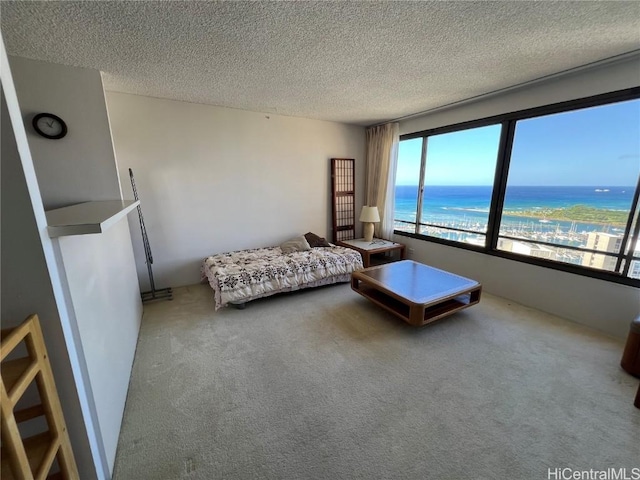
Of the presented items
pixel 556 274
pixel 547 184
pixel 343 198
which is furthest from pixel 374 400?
pixel 343 198

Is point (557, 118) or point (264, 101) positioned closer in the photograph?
point (557, 118)

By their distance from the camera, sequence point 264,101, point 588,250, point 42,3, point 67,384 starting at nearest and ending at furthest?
point 67,384, point 42,3, point 588,250, point 264,101

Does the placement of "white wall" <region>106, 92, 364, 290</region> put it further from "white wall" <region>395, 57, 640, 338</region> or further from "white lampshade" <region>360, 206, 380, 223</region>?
"white wall" <region>395, 57, 640, 338</region>

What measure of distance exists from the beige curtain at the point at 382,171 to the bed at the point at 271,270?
1229 millimetres

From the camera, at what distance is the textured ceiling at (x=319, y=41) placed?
1.46 metres

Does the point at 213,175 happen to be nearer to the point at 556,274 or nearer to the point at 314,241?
the point at 314,241

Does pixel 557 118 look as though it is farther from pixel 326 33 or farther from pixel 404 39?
pixel 326 33

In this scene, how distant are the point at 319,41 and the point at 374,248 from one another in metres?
2.81

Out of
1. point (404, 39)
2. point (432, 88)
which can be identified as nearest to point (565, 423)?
point (404, 39)

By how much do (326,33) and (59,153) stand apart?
234cm

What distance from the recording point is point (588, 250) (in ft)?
8.36

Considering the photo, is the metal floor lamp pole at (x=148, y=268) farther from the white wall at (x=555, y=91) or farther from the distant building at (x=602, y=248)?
the distant building at (x=602, y=248)

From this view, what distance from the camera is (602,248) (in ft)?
8.03

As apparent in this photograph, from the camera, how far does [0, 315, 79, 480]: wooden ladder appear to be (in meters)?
0.70
